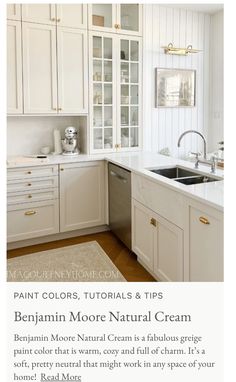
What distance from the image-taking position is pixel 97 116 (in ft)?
10.2

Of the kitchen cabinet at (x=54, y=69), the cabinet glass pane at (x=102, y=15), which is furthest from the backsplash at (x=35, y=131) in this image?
the cabinet glass pane at (x=102, y=15)

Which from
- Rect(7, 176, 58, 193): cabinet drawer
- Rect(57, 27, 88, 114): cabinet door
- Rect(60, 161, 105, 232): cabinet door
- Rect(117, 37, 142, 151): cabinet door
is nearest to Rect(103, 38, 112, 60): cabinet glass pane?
Rect(117, 37, 142, 151): cabinet door

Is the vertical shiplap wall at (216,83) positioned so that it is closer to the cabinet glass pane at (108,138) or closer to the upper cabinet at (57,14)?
the cabinet glass pane at (108,138)

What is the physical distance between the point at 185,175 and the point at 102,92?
1.33m

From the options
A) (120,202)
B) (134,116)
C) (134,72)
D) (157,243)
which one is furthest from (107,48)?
(157,243)

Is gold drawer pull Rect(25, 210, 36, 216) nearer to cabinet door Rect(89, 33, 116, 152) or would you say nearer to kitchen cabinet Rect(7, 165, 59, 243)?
kitchen cabinet Rect(7, 165, 59, 243)

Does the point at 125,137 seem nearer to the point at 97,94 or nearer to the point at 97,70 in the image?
the point at 97,94

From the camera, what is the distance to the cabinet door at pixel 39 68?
268cm

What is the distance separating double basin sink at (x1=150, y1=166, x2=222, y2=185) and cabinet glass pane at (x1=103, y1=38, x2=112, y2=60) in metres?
1.37

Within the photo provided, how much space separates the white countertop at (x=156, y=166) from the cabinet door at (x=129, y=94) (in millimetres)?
208
